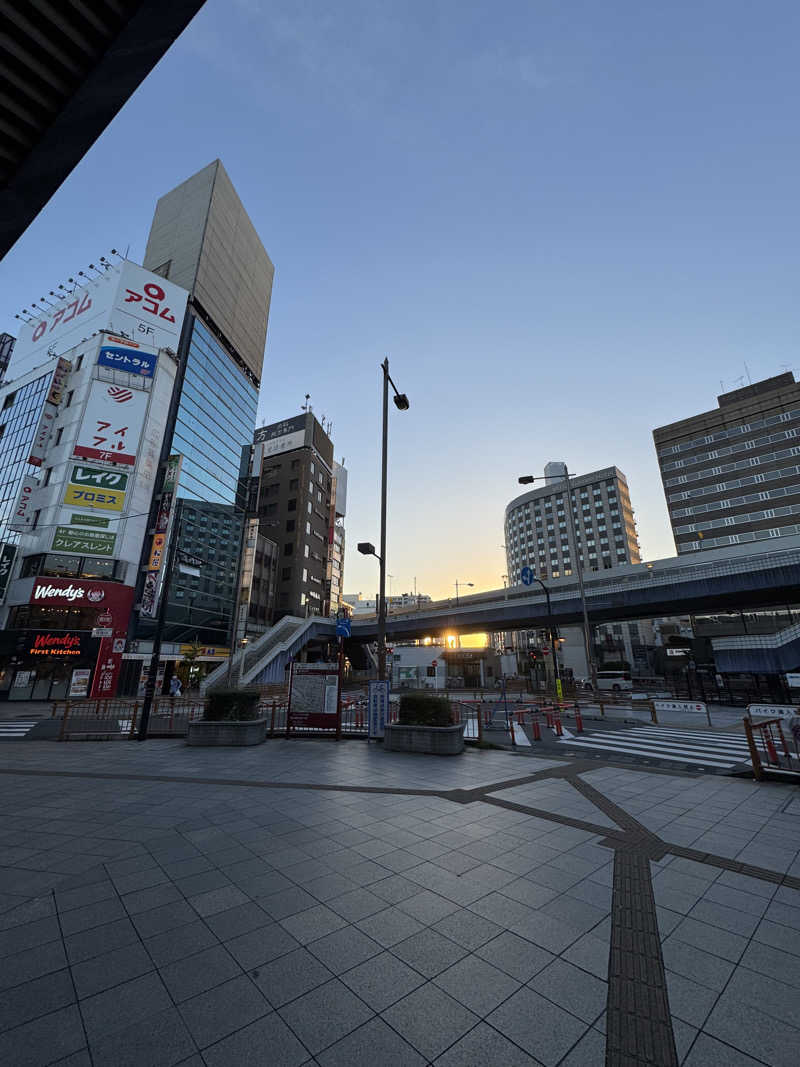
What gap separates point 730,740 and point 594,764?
286 inches

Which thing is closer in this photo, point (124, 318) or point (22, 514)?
point (22, 514)

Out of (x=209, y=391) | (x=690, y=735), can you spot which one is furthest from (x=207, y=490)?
(x=690, y=735)

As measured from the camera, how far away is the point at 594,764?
10984mm

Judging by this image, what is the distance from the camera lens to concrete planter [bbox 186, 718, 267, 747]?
1337 cm

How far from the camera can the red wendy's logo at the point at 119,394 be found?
40719 mm

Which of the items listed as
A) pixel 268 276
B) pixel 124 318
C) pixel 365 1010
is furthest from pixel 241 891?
pixel 268 276

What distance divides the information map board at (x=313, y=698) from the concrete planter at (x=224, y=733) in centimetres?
144

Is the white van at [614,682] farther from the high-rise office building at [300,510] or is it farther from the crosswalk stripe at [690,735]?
the high-rise office building at [300,510]

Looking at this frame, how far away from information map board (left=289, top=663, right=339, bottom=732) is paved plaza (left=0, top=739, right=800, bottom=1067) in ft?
22.1

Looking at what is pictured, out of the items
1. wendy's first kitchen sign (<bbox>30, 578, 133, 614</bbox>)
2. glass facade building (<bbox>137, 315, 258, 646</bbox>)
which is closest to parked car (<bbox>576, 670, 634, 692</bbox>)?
glass facade building (<bbox>137, 315, 258, 646</bbox>)

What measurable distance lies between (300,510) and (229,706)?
57621mm

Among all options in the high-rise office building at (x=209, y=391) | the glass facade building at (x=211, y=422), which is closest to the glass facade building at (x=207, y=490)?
the glass facade building at (x=211, y=422)

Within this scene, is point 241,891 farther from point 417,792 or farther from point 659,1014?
point 417,792

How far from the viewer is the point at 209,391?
5153 cm
